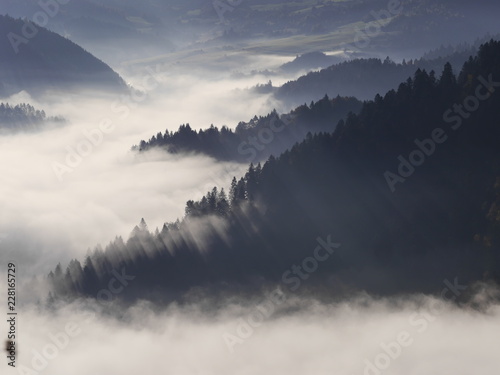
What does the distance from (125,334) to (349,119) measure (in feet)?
313

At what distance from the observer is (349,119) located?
185250 millimetres

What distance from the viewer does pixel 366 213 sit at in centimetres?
16875

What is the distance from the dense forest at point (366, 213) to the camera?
153 meters

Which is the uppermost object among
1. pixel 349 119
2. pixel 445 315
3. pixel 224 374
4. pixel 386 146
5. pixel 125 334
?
pixel 349 119

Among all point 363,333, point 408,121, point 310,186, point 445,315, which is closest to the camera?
point 445,315

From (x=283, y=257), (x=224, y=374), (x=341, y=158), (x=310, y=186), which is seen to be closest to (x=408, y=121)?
(x=341, y=158)

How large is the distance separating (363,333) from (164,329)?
58.0m

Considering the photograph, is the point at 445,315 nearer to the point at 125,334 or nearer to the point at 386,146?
the point at 386,146

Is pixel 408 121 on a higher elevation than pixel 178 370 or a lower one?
higher

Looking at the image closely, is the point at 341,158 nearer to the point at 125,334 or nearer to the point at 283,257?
the point at 283,257

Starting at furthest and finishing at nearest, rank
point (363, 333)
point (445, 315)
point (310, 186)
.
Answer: point (310, 186)
point (363, 333)
point (445, 315)

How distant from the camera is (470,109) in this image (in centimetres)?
16088

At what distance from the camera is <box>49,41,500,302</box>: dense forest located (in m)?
153

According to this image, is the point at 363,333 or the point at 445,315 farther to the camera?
the point at 363,333
